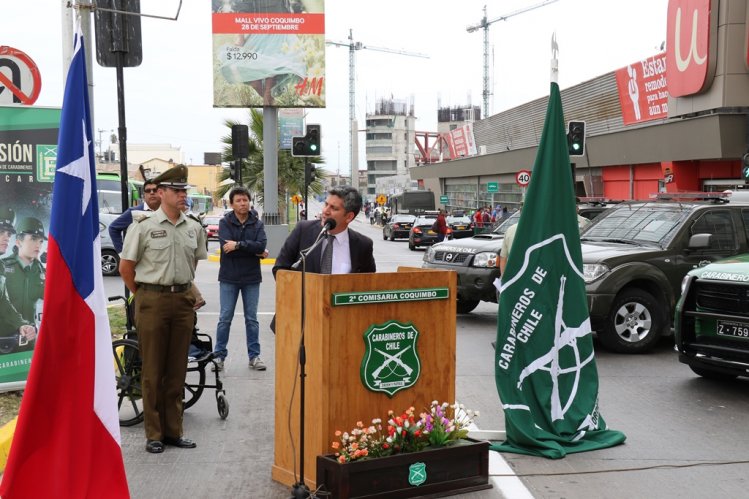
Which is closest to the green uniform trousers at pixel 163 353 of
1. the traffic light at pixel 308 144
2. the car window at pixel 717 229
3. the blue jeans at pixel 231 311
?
the blue jeans at pixel 231 311

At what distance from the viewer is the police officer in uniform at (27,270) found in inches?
305

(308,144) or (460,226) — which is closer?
(308,144)

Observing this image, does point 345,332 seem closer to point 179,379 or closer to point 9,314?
point 179,379

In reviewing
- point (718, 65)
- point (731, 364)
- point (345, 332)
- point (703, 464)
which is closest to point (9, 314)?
point (345, 332)

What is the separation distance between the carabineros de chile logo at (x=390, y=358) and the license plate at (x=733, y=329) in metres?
4.10

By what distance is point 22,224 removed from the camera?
25.6 feet

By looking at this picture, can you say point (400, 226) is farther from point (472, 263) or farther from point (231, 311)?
point (231, 311)

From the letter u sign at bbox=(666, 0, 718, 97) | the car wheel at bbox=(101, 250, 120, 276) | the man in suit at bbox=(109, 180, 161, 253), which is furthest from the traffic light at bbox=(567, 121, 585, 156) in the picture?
the man in suit at bbox=(109, 180, 161, 253)

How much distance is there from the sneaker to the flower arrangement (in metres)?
4.27

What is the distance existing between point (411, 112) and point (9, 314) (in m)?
186

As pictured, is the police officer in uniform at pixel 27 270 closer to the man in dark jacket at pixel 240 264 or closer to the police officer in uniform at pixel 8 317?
the police officer in uniform at pixel 8 317

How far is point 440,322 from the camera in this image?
5.55m

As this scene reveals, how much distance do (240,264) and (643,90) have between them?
88.7 ft

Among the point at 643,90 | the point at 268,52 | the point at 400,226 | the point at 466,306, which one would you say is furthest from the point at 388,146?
the point at 466,306
